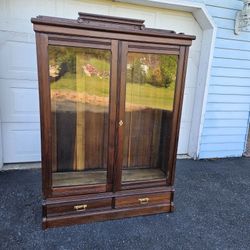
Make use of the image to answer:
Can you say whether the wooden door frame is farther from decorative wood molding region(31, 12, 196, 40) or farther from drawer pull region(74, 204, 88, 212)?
drawer pull region(74, 204, 88, 212)

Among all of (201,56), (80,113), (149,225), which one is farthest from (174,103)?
(201,56)

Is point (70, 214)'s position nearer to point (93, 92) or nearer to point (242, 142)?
point (93, 92)

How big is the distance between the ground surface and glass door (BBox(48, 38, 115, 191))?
0.37 metres

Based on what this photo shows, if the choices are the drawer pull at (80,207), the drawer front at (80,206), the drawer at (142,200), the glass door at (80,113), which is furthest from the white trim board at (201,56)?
the drawer pull at (80,207)

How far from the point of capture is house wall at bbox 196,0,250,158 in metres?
2.84

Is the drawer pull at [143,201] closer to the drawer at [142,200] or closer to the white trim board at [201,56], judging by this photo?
the drawer at [142,200]

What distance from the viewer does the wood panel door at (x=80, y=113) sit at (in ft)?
5.17

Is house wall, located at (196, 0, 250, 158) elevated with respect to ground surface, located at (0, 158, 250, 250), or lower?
elevated

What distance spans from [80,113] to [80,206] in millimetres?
733

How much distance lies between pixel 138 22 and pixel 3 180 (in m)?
2.07

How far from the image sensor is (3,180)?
2.43 metres

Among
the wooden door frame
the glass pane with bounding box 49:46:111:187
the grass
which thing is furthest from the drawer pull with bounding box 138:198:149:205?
the grass

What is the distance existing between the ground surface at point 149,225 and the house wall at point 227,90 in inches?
33.4

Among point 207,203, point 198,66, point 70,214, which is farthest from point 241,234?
point 198,66
